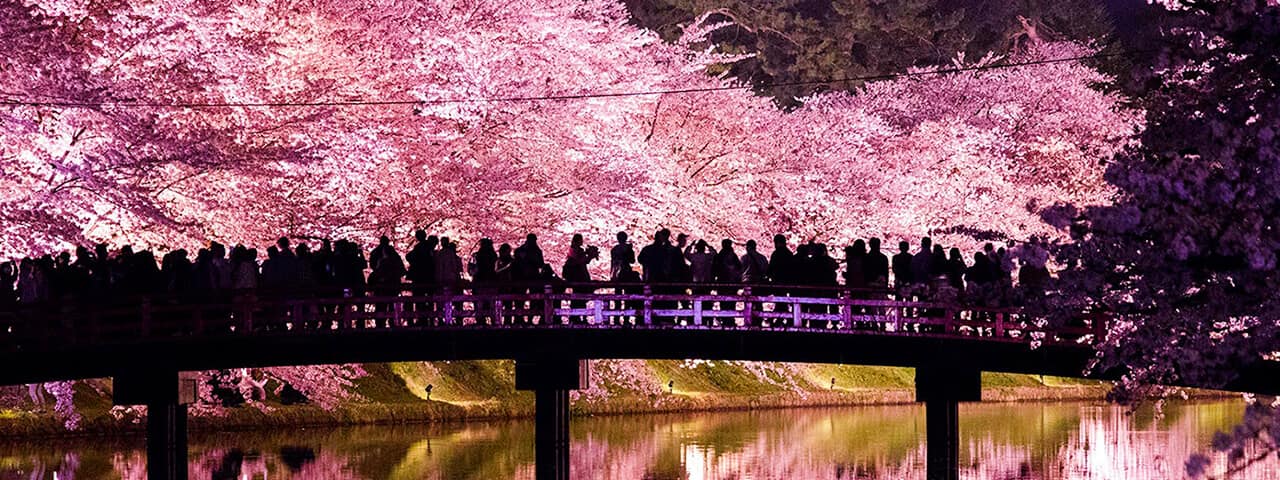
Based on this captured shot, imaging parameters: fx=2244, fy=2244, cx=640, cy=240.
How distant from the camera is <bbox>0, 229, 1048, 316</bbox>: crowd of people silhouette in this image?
90.0 feet

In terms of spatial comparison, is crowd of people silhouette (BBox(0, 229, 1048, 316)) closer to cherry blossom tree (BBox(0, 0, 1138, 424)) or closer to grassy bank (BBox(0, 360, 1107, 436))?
cherry blossom tree (BBox(0, 0, 1138, 424))

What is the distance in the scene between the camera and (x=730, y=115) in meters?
44.1

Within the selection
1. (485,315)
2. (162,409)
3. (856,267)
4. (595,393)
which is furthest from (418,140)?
(595,393)

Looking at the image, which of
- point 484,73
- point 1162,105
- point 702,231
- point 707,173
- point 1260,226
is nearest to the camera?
point 1260,226

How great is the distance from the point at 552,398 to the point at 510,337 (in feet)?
9.34

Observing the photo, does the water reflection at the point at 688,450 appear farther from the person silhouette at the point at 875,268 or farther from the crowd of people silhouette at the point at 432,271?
the person silhouette at the point at 875,268

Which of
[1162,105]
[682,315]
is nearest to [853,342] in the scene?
[682,315]

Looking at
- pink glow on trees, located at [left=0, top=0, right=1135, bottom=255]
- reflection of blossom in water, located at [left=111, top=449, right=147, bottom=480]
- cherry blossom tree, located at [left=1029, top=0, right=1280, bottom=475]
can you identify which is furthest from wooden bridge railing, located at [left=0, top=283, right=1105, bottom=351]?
cherry blossom tree, located at [left=1029, top=0, right=1280, bottom=475]

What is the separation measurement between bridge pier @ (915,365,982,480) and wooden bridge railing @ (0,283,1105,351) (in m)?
0.77

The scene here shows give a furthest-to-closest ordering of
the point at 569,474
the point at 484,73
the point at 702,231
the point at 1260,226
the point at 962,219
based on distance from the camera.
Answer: the point at 962,219, the point at 702,231, the point at 484,73, the point at 569,474, the point at 1260,226

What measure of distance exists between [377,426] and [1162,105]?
22.3 meters

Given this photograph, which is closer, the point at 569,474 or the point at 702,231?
the point at 569,474

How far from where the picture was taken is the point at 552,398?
3259 centimetres

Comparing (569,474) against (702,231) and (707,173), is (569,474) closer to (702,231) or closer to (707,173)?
(702,231)
